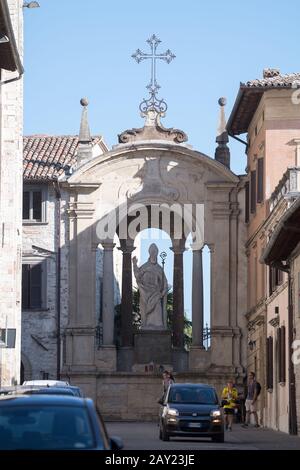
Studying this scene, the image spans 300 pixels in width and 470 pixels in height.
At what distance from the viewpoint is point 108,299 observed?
5678cm

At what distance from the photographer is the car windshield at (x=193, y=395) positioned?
36.7m

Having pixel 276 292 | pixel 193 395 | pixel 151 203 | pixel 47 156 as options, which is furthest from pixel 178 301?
pixel 193 395

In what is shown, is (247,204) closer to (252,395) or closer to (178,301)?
(178,301)

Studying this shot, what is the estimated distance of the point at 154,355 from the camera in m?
56.7

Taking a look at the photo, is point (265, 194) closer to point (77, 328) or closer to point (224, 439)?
point (77, 328)

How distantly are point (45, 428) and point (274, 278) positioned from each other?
105 feet

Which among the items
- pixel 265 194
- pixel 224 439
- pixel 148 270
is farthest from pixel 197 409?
pixel 148 270

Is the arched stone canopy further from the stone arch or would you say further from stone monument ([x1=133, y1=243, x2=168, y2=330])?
stone monument ([x1=133, y1=243, x2=168, y2=330])

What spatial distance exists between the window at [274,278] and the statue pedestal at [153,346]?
993cm

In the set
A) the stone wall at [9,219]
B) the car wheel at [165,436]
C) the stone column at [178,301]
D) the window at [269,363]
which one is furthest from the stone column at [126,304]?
the car wheel at [165,436]

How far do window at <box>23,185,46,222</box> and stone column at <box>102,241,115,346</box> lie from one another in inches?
163

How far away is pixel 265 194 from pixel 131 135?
833 centimetres
